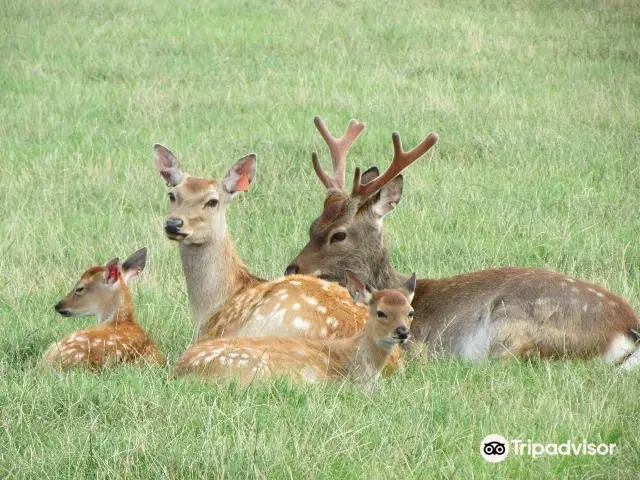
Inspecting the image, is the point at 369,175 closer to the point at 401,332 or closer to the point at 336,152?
the point at 336,152

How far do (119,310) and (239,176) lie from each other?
1124mm

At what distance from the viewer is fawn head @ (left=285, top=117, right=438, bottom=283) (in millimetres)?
7934

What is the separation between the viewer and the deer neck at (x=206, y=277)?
7586 mm

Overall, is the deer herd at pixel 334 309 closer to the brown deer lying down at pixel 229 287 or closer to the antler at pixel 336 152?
the brown deer lying down at pixel 229 287

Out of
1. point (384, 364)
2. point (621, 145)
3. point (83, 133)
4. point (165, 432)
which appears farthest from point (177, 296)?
point (621, 145)

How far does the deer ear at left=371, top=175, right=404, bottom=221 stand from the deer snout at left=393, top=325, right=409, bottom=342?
7.27 ft

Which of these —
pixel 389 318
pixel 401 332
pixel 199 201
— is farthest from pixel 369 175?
pixel 401 332

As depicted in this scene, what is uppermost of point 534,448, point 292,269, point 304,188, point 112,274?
point 534,448

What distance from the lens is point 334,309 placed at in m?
6.79

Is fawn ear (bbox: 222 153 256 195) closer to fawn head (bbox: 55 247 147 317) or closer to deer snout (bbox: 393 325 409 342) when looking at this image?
fawn head (bbox: 55 247 147 317)

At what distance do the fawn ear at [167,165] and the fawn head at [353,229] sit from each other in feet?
2.82

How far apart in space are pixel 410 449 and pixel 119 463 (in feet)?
3.63

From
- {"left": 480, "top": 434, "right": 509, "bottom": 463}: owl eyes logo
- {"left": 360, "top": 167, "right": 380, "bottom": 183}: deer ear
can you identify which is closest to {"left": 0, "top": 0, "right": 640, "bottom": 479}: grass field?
{"left": 480, "top": 434, "right": 509, "bottom": 463}: owl eyes logo

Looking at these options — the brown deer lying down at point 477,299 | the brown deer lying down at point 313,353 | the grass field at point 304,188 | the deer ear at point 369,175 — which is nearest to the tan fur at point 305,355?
the brown deer lying down at point 313,353
